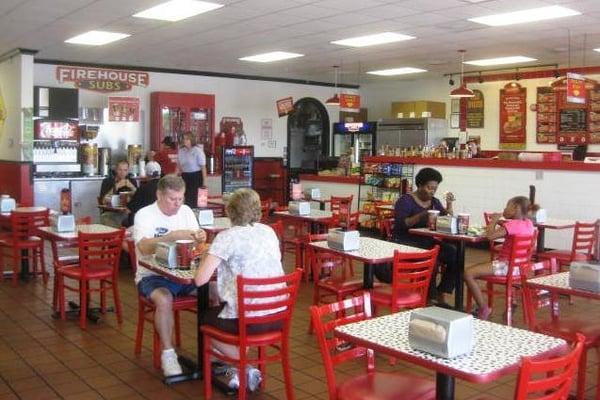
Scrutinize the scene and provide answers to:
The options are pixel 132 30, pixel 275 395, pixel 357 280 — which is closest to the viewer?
pixel 275 395

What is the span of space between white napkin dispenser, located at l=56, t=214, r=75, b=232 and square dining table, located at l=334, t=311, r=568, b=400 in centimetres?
379

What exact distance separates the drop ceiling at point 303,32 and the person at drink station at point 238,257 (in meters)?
3.98

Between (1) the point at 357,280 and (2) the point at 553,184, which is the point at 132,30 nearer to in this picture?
(1) the point at 357,280

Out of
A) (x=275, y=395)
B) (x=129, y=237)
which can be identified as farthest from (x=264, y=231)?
(x=129, y=237)

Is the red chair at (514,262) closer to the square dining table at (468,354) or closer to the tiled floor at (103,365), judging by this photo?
the tiled floor at (103,365)

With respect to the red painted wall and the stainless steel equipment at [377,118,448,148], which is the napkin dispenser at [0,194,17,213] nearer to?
the red painted wall

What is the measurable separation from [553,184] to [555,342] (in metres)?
6.98

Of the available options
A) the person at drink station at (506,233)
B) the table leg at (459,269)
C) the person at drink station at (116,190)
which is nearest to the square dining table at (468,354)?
the person at drink station at (506,233)

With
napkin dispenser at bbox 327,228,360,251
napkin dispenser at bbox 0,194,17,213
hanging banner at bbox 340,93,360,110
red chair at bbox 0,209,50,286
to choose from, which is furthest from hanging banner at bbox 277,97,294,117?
napkin dispenser at bbox 327,228,360,251

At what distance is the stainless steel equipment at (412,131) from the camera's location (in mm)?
13734

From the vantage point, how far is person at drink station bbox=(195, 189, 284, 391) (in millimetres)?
3928

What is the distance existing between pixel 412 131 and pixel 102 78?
6202 millimetres

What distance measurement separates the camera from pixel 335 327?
308 cm

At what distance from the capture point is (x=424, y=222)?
6492 millimetres
